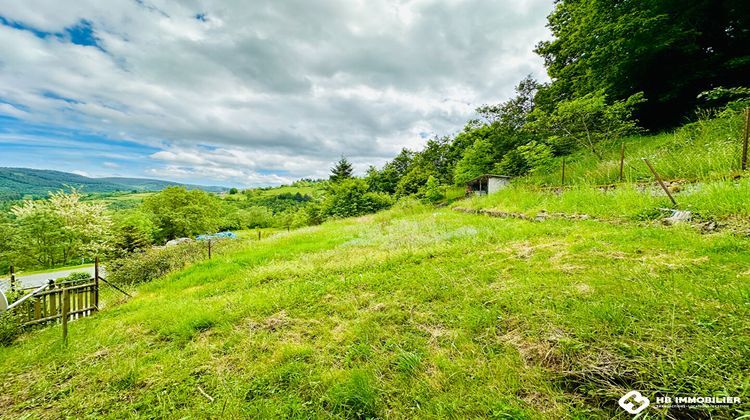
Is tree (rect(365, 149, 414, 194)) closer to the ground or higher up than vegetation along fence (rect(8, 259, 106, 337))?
higher up

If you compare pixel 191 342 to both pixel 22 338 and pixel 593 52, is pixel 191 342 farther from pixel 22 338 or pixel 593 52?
pixel 593 52

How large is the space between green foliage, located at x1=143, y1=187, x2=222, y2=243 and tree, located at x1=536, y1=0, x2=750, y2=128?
1935 inches

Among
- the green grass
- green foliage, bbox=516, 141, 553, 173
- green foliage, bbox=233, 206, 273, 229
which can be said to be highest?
green foliage, bbox=516, 141, 553, 173

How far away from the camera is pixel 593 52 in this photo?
1468 centimetres

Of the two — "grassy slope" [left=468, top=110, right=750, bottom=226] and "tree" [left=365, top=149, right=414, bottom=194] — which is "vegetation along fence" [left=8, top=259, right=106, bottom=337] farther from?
"tree" [left=365, top=149, right=414, bottom=194]

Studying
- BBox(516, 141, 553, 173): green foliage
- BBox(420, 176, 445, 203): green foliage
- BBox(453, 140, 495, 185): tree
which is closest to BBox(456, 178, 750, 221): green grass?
BBox(516, 141, 553, 173): green foliage

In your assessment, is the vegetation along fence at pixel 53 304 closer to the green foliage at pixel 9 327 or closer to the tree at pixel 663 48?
the green foliage at pixel 9 327

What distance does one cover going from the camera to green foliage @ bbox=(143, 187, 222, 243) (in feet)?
129

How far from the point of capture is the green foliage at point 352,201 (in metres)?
32.8

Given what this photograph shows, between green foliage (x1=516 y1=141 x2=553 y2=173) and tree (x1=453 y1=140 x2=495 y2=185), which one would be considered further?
tree (x1=453 y1=140 x2=495 y2=185)

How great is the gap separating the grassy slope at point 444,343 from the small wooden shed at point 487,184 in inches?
645

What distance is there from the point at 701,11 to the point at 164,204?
56.8 meters

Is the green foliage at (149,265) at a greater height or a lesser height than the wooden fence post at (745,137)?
lesser

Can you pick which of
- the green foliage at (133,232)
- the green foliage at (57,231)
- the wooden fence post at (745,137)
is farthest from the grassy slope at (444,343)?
the green foliage at (57,231)
